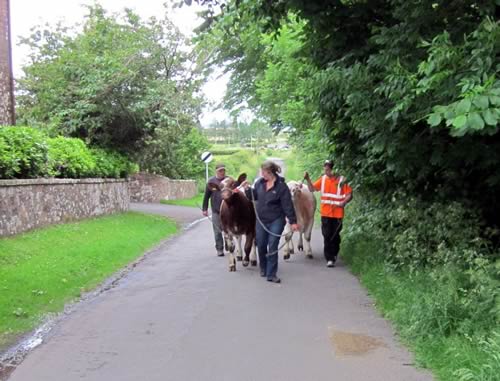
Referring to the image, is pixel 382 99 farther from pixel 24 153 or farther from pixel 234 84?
pixel 234 84

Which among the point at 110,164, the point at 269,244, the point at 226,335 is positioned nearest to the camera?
the point at 226,335

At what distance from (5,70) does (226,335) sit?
1254 cm

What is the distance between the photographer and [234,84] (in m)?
29.5

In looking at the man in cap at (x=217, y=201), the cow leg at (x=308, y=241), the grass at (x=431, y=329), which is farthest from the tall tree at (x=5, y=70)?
the grass at (x=431, y=329)

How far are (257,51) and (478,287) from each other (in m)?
21.4

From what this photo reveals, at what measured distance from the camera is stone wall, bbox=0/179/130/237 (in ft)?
41.8

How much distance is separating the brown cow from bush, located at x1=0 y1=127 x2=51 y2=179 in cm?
521

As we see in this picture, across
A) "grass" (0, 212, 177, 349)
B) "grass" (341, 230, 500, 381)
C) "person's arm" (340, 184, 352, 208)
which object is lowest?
"grass" (0, 212, 177, 349)

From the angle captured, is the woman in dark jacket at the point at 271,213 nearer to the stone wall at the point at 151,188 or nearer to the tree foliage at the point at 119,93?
the tree foliage at the point at 119,93

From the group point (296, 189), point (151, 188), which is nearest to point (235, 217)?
point (296, 189)

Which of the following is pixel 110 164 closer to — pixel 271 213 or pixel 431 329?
pixel 271 213

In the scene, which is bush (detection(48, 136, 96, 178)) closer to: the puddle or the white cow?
the white cow

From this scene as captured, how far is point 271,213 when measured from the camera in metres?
9.73

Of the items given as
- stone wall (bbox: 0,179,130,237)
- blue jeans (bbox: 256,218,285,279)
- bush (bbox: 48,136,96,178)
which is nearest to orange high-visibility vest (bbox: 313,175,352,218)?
blue jeans (bbox: 256,218,285,279)
